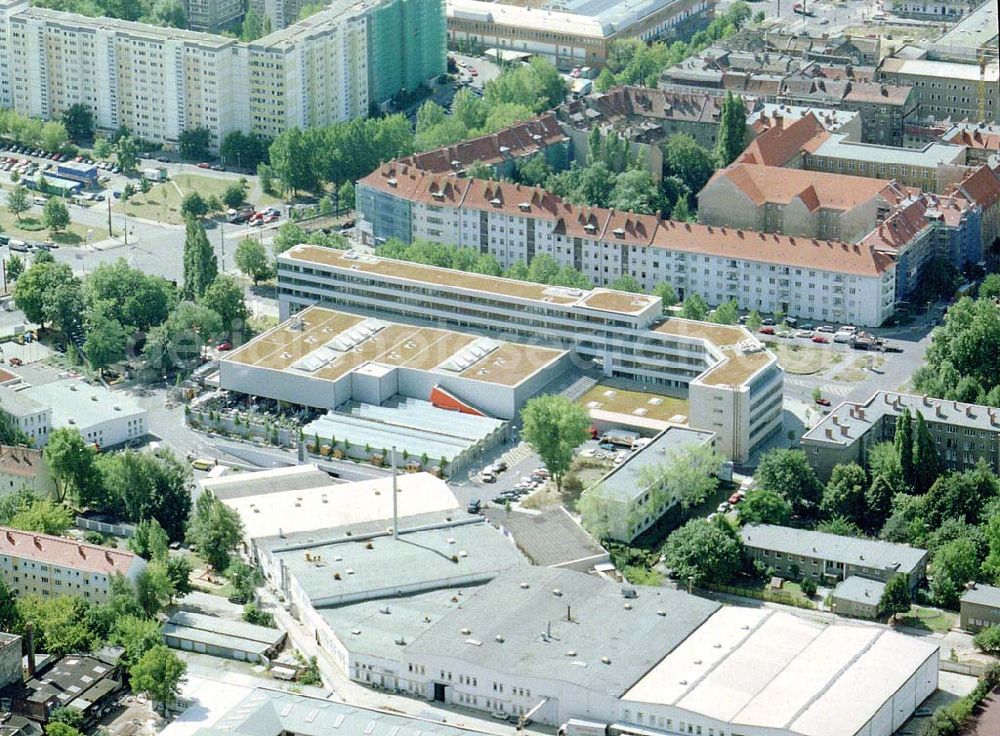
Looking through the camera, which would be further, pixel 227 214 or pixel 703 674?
pixel 227 214

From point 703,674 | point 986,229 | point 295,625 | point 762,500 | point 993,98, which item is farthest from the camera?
point 993,98

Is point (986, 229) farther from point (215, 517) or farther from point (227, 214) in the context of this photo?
point (215, 517)

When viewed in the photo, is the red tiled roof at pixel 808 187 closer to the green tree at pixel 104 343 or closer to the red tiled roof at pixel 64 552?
the green tree at pixel 104 343

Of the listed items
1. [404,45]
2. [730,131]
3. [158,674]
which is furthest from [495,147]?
[158,674]

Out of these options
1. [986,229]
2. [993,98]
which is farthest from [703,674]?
[993,98]

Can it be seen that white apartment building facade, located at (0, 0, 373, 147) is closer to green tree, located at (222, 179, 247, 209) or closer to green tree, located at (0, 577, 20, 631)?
green tree, located at (222, 179, 247, 209)

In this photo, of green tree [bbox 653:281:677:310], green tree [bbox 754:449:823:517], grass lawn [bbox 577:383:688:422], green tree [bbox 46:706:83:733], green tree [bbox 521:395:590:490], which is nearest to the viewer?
green tree [bbox 46:706:83:733]

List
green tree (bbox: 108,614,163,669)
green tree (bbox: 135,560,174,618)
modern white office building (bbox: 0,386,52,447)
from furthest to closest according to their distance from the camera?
modern white office building (bbox: 0,386,52,447) < green tree (bbox: 135,560,174,618) < green tree (bbox: 108,614,163,669)

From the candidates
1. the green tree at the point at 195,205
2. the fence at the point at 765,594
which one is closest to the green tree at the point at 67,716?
the fence at the point at 765,594

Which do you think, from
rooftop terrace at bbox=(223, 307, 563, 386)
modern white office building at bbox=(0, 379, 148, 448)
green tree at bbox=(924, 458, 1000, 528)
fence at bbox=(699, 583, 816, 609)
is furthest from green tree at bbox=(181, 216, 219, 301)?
green tree at bbox=(924, 458, 1000, 528)
